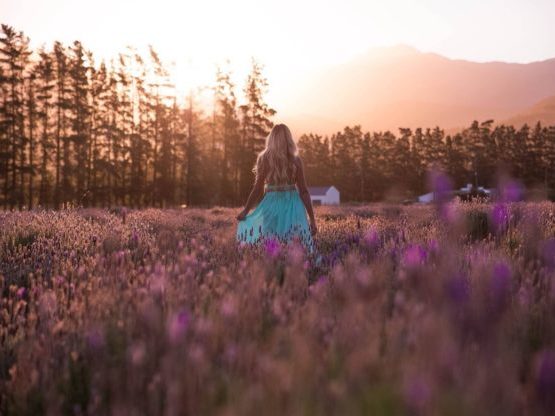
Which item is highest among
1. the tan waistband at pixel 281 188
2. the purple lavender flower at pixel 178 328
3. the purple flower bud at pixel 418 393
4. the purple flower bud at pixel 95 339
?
the tan waistband at pixel 281 188

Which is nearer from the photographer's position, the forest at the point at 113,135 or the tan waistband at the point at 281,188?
the tan waistband at the point at 281,188

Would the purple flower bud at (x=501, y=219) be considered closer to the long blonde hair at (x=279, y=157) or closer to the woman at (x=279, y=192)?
the woman at (x=279, y=192)

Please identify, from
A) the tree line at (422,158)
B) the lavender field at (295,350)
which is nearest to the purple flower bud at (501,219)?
the lavender field at (295,350)

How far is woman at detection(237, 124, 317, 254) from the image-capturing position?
6598 mm

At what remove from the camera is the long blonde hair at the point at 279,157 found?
6.61 metres

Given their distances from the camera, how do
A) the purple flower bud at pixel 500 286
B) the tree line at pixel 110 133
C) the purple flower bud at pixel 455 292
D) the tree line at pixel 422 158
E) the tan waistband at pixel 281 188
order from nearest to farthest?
the purple flower bud at pixel 500 286 < the purple flower bud at pixel 455 292 < the tan waistband at pixel 281 188 < the tree line at pixel 110 133 < the tree line at pixel 422 158

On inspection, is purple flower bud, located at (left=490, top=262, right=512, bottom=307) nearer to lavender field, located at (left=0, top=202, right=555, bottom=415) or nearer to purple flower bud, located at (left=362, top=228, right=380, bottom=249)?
lavender field, located at (left=0, top=202, right=555, bottom=415)

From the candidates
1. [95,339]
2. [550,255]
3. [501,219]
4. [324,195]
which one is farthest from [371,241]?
[324,195]

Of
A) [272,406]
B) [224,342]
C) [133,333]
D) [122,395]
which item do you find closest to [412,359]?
[272,406]

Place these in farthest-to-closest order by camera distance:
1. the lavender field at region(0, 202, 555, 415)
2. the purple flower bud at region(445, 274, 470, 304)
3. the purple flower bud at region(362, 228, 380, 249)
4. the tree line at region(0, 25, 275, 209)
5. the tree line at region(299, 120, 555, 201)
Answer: the tree line at region(299, 120, 555, 201) → the tree line at region(0, 25, 275, 209) → the purple flower bud at region(362, 228, 380, 249) → the purple flower bud at region(445, 274, 470, 304) → the lavender field at region(0, 202, 555, 415)

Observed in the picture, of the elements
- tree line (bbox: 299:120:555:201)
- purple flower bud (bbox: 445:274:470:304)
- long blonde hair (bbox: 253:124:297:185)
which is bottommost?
purple flower bud (bbox: 445:274:470:304)

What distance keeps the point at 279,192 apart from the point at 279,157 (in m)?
0.50

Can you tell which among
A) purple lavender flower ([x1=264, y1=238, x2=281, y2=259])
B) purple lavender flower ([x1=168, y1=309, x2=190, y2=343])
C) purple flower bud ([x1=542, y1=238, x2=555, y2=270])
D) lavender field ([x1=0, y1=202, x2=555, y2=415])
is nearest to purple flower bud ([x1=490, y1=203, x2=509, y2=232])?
purple flower bud ([x1=542, y1=238, x2=555, y2=270])

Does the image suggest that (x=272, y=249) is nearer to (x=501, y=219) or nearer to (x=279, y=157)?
(x=279, y=157)
